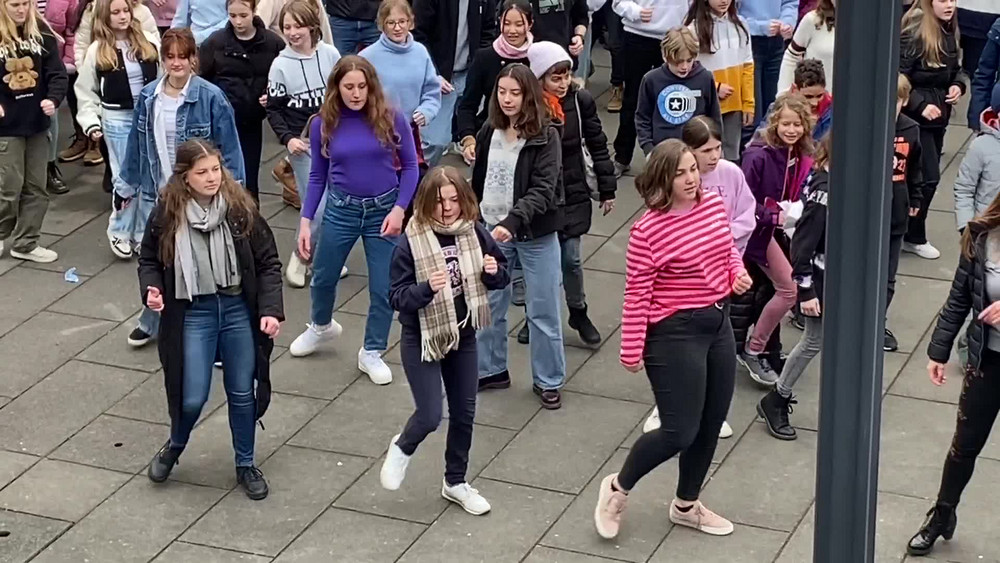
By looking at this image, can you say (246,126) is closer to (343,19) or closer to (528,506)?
(343,19)

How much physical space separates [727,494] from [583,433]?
0.91 metres

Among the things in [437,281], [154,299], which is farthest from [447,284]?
[154,299]

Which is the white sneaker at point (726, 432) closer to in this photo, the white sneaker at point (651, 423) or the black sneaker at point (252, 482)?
the white sneaker at point (651, 423)

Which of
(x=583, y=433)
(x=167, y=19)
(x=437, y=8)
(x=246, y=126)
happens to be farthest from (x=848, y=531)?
(x=167, y=19)

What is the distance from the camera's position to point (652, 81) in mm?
9773

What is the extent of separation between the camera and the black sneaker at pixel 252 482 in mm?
7855

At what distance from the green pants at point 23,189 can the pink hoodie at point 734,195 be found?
4531 mm

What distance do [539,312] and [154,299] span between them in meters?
2.06

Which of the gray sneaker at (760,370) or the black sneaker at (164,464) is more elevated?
the black sneaker at (164,464)

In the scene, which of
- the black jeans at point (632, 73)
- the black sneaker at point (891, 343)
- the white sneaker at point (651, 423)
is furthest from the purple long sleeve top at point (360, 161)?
the black jeans at point (632, 73)

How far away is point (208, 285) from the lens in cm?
745

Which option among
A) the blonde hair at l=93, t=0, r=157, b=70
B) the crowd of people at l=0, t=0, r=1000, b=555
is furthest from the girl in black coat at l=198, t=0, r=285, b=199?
the blonde hair at l=93, t=0, r=157, b=70

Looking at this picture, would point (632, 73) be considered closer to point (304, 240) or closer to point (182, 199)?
point (304, 240)

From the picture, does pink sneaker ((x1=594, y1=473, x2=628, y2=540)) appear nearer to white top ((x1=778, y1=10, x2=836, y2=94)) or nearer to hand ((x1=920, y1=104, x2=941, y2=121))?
hand ((x1=920, y1=104, x2=941, y2=121))
